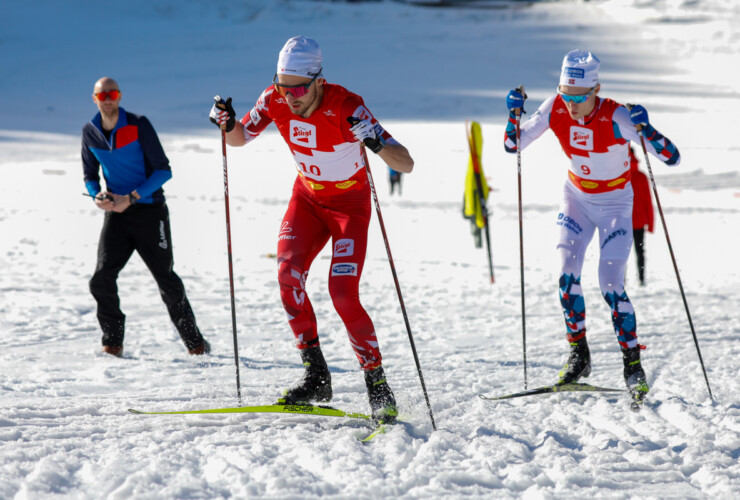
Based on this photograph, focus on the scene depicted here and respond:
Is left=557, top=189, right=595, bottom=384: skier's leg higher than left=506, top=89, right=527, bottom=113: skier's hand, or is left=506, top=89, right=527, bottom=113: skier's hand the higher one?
left=506, top=89, right=527, bottom=113: skier's hand

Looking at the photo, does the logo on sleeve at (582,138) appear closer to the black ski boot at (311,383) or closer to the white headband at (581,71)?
the white headband at (581,71)

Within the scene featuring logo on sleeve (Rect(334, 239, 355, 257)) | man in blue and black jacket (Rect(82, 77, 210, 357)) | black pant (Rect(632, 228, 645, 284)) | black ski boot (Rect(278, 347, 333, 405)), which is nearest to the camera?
logo on sleeve (Rect(334, 239, 355, 257))

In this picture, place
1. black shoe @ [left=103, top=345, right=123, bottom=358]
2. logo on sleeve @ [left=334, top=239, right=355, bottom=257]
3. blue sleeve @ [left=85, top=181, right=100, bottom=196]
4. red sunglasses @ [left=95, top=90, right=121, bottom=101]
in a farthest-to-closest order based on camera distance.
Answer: black shoe @ [left=103, top=345, right=123, bottom=358] < blue sleeve @ [left=85, top=181, right=100, bottom=196] < red sunglasses @ [left=95, top=90, right=121, bottom=101] < logo on sleeve @ [left=334, top=239, right=355, bottom=257]

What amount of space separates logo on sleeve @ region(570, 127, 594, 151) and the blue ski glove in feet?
0.95

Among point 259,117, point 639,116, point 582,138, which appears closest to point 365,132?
point 259,117

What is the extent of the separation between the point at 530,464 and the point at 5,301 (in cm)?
545

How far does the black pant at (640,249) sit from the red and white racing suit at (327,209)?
509cm

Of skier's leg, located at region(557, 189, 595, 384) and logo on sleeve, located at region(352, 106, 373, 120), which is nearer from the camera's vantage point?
logo on sleeve, located at region(352, 106, 373, 120)

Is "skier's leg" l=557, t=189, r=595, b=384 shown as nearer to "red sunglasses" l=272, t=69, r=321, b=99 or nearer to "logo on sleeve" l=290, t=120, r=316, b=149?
"logo on sleeve" l=290, t=120, r=316, b=149

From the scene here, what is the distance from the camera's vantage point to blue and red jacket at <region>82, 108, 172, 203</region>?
5.51 meters

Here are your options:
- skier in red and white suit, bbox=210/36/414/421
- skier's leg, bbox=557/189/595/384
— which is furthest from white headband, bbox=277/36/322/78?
skier's leg, bbox=557/189/595/384

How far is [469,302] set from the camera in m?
8.09

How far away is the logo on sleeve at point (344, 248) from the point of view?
4320mm

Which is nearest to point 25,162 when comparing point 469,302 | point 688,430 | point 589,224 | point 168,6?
point 469,302
